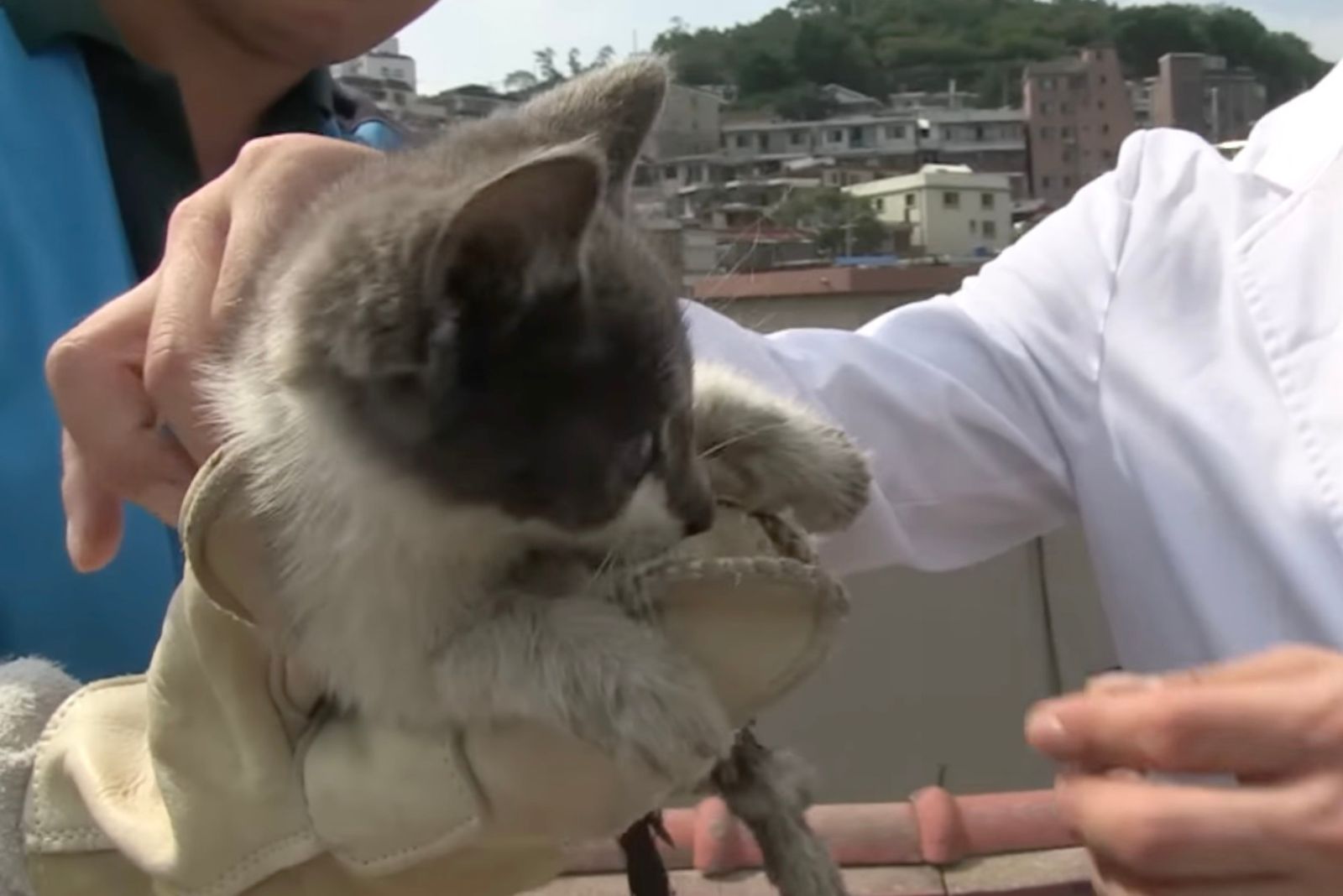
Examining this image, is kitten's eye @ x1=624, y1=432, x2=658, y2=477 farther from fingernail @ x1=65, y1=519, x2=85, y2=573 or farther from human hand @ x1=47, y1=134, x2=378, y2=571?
fingernail @ x1=65, y1=519, x2=85, y2=573

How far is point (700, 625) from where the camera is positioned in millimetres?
1011

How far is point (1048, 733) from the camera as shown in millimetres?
918

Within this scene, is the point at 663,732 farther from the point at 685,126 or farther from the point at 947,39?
the point at 947,39

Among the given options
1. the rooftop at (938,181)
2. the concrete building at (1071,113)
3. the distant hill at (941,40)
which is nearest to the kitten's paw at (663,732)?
the distant hill at (941,40)

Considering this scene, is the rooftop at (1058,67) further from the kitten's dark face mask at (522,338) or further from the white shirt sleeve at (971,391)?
the kitten's dark face mask at (522,338)

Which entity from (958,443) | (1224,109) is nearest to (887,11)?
(1224,109)

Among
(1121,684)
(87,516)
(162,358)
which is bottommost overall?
(1121,684)

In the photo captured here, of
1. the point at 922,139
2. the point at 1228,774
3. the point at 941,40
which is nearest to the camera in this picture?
the point at 1228,774

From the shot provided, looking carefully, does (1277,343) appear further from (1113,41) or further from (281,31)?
(1113,41)

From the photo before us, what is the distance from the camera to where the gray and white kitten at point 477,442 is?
3.16 feet

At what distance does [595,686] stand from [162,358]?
0.44 meters

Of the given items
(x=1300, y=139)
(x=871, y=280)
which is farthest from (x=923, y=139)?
(x=1300, y=139)

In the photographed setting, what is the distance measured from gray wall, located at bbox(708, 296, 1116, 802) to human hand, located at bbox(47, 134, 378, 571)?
2486mm

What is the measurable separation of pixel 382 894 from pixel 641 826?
209 millimetres
